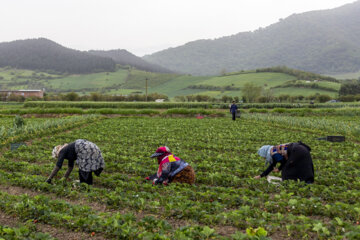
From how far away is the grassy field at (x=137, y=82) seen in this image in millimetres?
98912

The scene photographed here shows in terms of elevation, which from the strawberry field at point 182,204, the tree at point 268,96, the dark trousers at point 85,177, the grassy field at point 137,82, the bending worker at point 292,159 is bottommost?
the strawberry field at point 182,204

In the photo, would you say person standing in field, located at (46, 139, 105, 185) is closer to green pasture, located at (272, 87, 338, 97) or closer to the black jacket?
the black jacket

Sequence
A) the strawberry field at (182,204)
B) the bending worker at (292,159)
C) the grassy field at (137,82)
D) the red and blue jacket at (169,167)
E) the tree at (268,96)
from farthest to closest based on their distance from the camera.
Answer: the grassy field at (137,82) < the tree at (268,96) < the red and blue jacket at (169,167) < the bending worker at (292,159) < the strawberry field at (182,204)

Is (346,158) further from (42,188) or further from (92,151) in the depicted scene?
(42,188)

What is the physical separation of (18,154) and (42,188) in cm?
546

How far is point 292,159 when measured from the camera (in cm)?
780

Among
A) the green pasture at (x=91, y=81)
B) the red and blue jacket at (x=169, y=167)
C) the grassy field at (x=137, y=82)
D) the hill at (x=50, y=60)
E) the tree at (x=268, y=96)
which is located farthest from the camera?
the hill at (x=50, y=60)

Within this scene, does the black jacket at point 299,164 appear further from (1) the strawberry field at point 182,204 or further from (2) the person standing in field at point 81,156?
(2) the person standing in field at point 81,156

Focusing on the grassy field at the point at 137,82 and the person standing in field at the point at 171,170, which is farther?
the grassy field at the point at 137,82

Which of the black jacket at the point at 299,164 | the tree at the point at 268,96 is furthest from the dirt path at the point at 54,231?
the tree at the point at 268,96

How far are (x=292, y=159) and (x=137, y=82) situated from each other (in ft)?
431

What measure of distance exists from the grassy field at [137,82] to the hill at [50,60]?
381 inches

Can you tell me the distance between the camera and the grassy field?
98.9 metres

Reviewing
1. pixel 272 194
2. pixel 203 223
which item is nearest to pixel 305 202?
pixel 272 194
